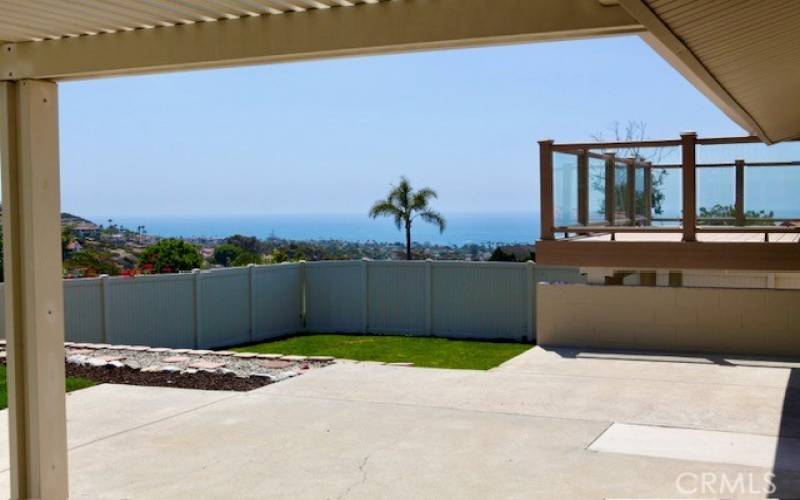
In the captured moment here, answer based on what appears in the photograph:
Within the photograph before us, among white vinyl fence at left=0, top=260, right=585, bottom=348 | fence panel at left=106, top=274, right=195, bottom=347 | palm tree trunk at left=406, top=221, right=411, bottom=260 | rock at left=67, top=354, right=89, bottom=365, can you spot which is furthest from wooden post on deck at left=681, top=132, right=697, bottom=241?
palm tree trunk at left=406, top=221, right=411, bottom=260

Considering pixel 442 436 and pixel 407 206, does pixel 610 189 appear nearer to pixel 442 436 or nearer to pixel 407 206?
pixel 442 436

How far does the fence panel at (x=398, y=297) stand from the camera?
66.1 ft

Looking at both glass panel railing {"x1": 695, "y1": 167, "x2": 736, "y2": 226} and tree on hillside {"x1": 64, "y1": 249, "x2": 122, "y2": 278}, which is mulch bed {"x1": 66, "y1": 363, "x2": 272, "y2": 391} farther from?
tree on hillside {"x1": 64, "y1": 249, "x2": 122, "y2": 278}

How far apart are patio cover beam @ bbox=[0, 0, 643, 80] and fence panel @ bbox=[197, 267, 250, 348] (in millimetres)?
12207

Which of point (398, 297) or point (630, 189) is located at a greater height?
point (630, 189)

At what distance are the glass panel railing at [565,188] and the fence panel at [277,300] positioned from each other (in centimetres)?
916

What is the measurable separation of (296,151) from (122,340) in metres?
Answer: 102

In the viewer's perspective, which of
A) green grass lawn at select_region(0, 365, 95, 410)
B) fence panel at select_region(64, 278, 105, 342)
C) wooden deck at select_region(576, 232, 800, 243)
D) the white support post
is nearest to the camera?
the white support post

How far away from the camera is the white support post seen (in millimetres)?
6117

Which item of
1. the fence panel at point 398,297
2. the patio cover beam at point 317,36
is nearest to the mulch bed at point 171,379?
the patio cover beam at point 317,36

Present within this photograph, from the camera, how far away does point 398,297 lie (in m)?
20.4

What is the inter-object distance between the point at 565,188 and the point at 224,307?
29.5 feet

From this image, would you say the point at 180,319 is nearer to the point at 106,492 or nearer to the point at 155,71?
the point at 106,492

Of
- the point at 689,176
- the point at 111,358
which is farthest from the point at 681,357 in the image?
the point at 111,358
